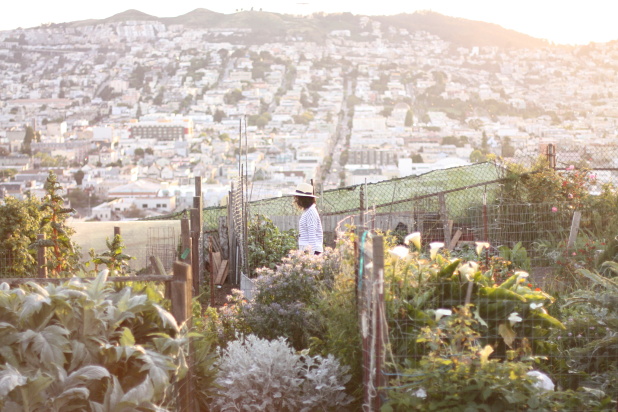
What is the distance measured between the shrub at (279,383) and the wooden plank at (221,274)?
4855 millimetres

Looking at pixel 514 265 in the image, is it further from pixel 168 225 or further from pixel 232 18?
pixel 232 18

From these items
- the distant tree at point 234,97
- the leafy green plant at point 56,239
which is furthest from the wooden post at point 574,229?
the distant tree at point 234,97

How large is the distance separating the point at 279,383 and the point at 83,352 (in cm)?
113

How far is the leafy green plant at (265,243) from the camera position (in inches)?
346

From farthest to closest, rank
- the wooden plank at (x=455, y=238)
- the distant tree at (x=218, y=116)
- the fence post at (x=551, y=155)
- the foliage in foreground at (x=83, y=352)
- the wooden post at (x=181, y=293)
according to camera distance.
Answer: the distant tree at (x=218, y=116) < the fence post at (x=551, y=155) < the wooden plank at (x=455, y=238) < the wooden post at (x=181, y=293) < the foliage in foreground at (x=83, y=352)

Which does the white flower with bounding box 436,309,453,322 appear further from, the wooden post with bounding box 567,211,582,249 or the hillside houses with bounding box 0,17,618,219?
the hillside houses with bounding box 0,17,618,219

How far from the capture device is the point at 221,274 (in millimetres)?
8906

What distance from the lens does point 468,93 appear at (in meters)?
85.0

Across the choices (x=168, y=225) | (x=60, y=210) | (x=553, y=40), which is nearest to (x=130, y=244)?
(x=168, y=225)

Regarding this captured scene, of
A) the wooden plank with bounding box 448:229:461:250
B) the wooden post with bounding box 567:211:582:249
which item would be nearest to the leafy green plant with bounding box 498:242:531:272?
the wooden post with bounding box 567:211:582:249

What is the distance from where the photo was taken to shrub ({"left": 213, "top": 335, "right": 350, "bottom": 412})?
152 inches

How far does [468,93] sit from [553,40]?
18.4 meters

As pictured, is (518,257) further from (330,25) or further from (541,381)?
(330,25)

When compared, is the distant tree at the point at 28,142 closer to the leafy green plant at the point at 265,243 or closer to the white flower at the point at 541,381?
the leafy green plant at the point at 265,243
